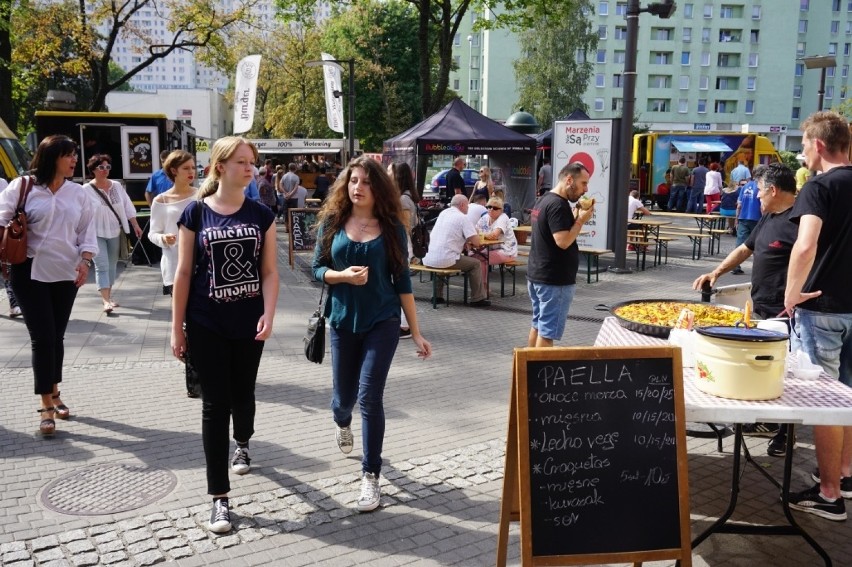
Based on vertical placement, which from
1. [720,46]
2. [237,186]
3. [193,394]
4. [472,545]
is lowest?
[472,545]

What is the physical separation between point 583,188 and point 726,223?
57.5 ft

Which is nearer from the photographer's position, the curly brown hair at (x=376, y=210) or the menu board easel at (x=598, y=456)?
the menu board easel at (x=598, y=456)

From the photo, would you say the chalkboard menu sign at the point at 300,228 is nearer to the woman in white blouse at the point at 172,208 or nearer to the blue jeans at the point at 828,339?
the woman in white blouse at the point at 172,208

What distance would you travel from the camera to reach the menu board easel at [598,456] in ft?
9.82

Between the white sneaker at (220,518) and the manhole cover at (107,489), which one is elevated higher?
the white sneaker at (220,518)

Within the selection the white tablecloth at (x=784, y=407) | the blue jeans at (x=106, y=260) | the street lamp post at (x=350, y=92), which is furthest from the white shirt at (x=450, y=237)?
the street lamp post at (x=350, y=92)

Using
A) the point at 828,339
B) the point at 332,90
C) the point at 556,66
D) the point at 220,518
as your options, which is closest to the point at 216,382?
the point at 220,518

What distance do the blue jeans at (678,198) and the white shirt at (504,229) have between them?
62.8ft

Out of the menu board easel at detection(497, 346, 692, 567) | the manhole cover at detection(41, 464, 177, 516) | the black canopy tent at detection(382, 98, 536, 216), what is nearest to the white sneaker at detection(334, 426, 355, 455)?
the manhole cover at detection(41, 464, 177, 516)

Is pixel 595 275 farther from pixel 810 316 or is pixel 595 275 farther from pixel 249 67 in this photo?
pixel 249 67

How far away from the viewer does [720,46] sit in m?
74.1

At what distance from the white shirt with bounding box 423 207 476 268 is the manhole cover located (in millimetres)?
5673

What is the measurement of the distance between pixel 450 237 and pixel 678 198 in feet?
69.4

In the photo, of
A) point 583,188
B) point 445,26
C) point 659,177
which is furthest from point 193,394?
point 659,177
